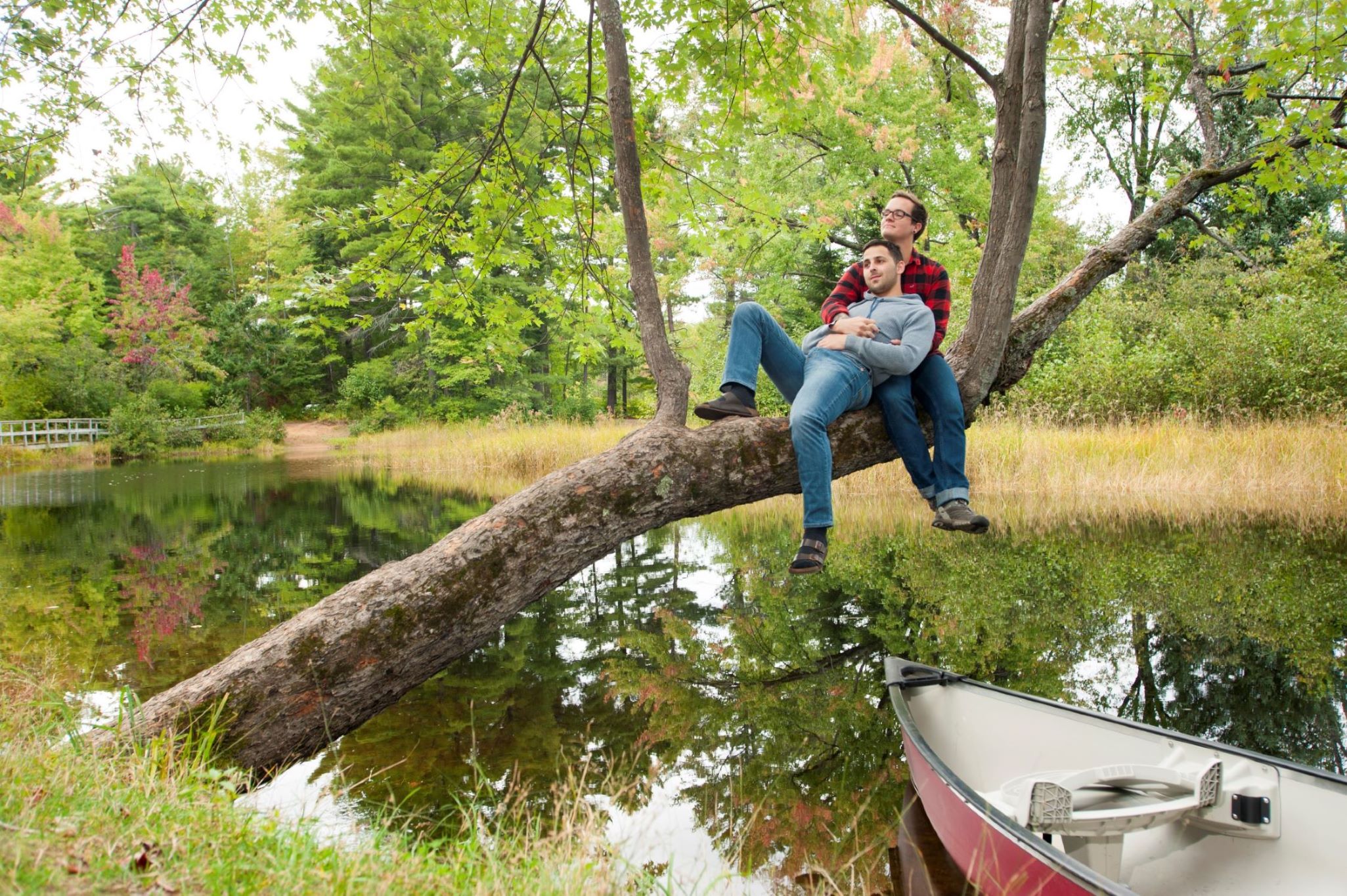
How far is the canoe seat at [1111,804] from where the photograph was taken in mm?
2617

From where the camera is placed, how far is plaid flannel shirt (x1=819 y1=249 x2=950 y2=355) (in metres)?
3.87

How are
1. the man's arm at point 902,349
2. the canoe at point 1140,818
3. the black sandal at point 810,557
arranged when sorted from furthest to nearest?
the man's arm at point 902,349 → the black sandal at point 810,557 → the canoe at point 1140,818

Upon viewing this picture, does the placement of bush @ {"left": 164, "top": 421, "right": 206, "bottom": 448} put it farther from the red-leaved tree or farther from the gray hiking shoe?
the gray hiking shoe

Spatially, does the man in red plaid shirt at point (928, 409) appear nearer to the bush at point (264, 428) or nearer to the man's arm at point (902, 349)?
the man's arm at point (902, 349)

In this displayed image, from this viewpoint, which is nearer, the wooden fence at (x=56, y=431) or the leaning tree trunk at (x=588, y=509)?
the leaning tree trunk at (x=588, y=509)

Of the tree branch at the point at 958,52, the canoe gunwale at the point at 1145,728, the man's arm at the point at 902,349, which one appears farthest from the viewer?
the tree branch at the point at 958,52

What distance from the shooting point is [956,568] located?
848cm

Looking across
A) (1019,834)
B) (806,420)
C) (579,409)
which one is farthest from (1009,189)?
(579,409)

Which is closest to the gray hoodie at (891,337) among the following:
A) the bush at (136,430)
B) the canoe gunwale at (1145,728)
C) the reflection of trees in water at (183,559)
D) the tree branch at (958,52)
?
the tree branch at (958,52)

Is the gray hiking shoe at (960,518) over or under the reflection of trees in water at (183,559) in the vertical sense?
over

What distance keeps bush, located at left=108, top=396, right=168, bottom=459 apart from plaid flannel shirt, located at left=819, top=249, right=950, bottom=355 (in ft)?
86.7

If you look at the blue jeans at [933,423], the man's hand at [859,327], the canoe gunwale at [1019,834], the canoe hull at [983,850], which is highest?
the man's hand at [859,327]

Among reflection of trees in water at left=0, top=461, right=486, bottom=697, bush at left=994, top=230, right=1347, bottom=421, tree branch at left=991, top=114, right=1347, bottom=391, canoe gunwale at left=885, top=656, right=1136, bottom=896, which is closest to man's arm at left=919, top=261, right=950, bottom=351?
tree branch at left=991, top=114, right=1347, bottom=391

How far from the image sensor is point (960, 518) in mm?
3318
